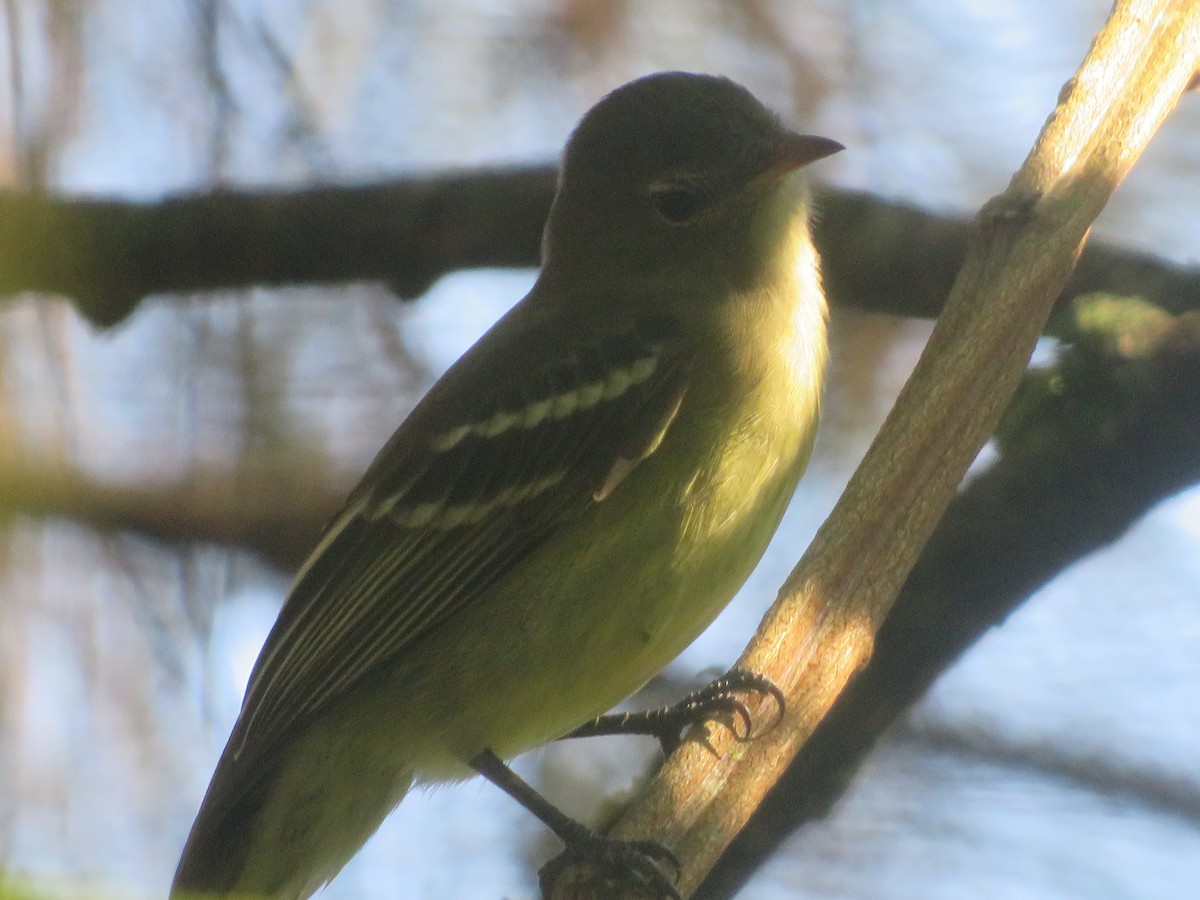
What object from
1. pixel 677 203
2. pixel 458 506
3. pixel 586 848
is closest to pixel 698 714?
pixel 586 848

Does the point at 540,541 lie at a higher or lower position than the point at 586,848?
higher

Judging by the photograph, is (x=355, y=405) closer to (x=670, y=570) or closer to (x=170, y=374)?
(x=170, y=374)

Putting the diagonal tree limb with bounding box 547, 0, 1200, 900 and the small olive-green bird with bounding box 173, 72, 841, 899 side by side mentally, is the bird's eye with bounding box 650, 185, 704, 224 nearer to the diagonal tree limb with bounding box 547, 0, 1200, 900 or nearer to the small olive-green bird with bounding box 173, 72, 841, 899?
the small olive-green bird with bounding box 173, 72, 841, 899

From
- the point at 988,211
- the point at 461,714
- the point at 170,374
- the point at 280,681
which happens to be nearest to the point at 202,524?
the point at 170,374

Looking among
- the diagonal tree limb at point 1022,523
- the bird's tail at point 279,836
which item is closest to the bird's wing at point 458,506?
the bird's tail at point 279,836

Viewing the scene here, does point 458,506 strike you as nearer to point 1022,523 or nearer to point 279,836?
point 279,836

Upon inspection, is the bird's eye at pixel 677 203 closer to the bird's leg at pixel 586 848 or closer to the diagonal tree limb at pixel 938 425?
the diagonal tree limb at pixel 938 425
